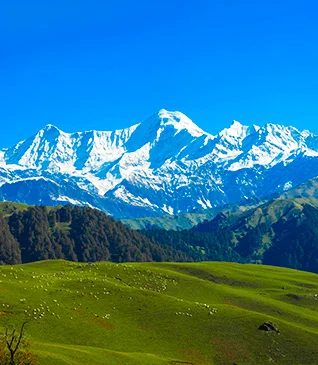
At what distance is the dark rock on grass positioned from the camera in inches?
4104

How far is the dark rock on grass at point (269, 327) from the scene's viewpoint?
104 metres

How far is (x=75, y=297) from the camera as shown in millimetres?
106812

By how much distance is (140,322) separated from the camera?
333 feet

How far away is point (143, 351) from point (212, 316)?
21718 millimetres

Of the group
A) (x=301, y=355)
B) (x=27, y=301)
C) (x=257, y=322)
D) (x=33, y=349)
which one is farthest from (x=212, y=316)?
(x=33, y=349)

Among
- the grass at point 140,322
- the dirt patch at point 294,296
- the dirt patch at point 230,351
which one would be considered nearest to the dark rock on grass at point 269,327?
the grass at point 140,322

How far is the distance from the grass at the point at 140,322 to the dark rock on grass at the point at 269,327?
1.30 m

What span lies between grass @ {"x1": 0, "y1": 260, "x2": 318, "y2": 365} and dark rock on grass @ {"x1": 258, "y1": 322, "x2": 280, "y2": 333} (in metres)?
1.30

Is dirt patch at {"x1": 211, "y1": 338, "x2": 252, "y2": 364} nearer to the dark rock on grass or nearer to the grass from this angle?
the grass

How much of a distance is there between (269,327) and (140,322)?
74.6 ft

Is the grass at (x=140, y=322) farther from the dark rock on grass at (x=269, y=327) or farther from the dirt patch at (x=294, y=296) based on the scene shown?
the dirt patch at (x=294, y=296)

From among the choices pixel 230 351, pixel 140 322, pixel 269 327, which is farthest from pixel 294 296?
pixel 140 322

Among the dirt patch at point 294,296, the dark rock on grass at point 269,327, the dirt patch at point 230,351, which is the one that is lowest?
the dirt patch at point 230,351

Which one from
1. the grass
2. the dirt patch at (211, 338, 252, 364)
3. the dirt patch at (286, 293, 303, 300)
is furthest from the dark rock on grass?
the dirt patch at (286, 293, 303, 300)
